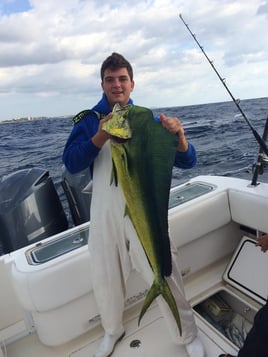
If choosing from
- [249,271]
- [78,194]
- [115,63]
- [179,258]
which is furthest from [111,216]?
[78,194]

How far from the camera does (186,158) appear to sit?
204 centimetres

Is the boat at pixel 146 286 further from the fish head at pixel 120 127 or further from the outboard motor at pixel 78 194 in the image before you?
the fish head at pixel 120 127

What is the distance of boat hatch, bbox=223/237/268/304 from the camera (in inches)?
110

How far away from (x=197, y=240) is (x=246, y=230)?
0.55 meters

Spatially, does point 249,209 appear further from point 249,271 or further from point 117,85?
point 117,85

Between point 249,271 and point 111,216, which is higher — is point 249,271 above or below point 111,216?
below

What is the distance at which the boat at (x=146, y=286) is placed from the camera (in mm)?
2402

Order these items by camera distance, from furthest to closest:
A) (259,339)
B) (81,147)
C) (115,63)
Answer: (115,63), (81,147), (259,339)

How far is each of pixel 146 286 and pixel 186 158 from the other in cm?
129

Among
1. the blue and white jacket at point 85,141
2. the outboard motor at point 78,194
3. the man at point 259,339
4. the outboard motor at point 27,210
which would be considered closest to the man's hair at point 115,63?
the blue and white jacket at point 85,141

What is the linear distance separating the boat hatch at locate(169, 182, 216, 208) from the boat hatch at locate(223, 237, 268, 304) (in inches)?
23.0

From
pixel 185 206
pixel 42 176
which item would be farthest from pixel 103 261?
pixel 42 176

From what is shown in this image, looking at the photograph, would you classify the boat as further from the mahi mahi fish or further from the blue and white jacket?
the mahi mahi fish

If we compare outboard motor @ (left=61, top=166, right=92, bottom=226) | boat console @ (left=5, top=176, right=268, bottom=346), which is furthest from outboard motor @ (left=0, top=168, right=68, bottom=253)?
boat console @ (left=5, top=176, right=268, bottom=346)
